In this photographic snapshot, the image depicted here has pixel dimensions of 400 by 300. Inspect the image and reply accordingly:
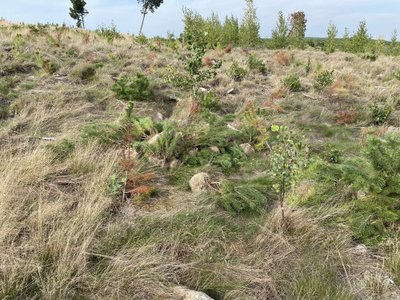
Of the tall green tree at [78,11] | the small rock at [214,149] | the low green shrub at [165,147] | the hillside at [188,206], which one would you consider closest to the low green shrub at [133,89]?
the hillside at [188,206]

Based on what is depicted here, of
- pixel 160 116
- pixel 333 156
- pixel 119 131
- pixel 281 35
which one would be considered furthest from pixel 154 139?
pixel 281 35

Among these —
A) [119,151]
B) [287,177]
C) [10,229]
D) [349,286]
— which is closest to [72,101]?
[119,151]

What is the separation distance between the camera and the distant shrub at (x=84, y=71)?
7.01m

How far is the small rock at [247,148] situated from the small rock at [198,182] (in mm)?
1045

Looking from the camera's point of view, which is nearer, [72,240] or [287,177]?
[72,240]

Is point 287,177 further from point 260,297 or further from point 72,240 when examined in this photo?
point 72,240

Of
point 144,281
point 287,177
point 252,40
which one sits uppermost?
point 252,40

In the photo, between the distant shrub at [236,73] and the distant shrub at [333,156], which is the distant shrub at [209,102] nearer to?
the distant shrub at [236,73]

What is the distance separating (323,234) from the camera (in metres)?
2.88

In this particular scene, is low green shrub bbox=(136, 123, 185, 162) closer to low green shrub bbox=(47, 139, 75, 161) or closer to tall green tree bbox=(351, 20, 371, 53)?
low green shrub bbox=(47, 139, 75, 161)

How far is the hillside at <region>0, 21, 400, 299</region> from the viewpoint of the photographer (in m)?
2.34

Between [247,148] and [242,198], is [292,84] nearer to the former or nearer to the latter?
[247,148]

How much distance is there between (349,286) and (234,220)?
3.31 feet

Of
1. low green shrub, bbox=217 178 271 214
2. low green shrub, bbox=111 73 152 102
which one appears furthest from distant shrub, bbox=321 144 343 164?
low green shrub, bbox=111 73 152 102
